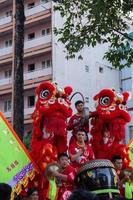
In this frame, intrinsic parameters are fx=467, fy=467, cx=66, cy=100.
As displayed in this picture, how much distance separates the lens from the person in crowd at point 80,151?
6754 millimetres

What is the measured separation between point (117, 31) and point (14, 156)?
4572mm

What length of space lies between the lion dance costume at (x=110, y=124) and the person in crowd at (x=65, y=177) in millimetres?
905

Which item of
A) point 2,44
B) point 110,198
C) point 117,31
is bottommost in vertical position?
point 110,198

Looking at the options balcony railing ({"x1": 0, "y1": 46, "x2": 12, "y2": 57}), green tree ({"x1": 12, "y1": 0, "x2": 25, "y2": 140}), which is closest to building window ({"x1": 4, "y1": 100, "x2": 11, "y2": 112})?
balcony railing ({"x1": 0, "y1": 46, "x2": 12, "y2": 57})

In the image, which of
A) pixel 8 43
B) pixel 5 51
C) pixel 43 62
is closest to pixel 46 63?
pixel 43 62

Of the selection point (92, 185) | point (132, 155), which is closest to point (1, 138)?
point (92, 185)

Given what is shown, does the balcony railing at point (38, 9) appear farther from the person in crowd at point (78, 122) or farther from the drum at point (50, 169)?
the drum at point (50, 169)

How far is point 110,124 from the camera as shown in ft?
Answer: 23.7

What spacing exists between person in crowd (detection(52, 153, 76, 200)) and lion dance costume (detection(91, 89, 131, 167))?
905 mm

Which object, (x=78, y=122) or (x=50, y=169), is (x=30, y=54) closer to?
(x=78, y=122)

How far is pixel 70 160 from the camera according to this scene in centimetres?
677

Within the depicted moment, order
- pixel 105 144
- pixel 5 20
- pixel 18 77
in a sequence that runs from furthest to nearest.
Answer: pixel 5 20, pixel 18 77, pixel 105 144

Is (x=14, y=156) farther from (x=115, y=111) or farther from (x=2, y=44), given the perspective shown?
(x=2, y=44)

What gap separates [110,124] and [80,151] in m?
0.76
